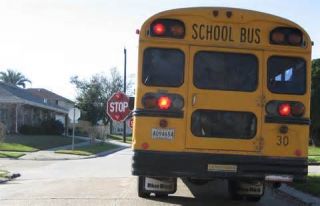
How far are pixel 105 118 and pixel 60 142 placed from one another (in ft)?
120

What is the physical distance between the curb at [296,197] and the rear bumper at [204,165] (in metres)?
2.44

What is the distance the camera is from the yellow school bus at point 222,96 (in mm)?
9109

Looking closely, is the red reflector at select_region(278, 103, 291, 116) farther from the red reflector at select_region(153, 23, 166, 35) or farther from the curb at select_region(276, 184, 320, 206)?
the curb at select_region(276, 184, 320, 206)

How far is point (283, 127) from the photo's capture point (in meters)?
9.20

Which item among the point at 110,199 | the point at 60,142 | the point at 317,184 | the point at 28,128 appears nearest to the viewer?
the point at 110,199

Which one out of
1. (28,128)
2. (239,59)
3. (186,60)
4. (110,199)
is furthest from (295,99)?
(28,128)

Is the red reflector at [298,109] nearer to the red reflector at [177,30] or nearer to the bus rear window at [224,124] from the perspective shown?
the bus rear window at [224,124]

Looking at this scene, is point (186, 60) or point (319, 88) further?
point (319, 88)

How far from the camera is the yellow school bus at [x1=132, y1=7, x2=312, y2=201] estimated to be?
29.9ft

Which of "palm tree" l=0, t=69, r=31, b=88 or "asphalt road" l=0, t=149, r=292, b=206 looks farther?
"palm tree" l=0, t=69, r=31, b=88

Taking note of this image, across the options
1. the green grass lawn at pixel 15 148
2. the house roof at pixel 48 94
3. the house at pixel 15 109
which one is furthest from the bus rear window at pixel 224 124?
the house roof at pixel 48 94

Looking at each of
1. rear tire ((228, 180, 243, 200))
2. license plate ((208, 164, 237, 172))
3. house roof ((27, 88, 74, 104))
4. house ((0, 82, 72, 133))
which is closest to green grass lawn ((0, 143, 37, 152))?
house ((0, 82, 72, 133))

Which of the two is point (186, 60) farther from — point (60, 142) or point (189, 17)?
point (60, 142)

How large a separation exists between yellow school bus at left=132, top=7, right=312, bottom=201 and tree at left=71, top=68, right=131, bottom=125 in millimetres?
71532
